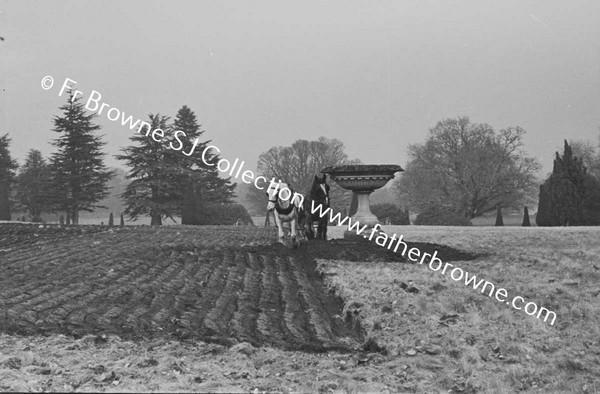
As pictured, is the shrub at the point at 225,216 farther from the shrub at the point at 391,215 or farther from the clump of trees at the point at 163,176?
the shrub at the point at 391,215

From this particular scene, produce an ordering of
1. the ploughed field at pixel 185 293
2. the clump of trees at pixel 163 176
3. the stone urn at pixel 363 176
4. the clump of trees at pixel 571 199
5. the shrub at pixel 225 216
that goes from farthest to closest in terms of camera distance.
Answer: the clump of trees at pixel 163 176, the shrub at pixel 225 216, the clump of trees at pixel 571 199, the stone urn at pixel 363 176, the ploughed field at pixel 185 293

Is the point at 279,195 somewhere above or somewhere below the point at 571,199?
below

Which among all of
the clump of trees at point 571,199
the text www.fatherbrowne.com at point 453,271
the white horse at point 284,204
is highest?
the clump of trees at point 571,199

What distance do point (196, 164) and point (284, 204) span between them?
2677cm

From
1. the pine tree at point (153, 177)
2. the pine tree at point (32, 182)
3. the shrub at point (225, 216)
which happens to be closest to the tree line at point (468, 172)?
the shrub at point (225, 216)

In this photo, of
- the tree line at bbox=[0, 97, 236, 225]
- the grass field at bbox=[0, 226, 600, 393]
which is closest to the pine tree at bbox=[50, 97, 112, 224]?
the tree line at bbox=[0, 97, 236, 225]

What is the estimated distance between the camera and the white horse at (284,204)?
9.64 m

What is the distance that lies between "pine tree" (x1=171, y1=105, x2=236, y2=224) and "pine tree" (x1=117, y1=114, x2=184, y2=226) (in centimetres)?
63

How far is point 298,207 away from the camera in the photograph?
1073 cm

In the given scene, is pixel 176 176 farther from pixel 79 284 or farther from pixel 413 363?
pixel 413 363

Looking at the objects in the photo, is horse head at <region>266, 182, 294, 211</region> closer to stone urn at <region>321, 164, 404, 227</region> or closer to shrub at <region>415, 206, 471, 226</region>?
stone urn at <region>321, 164, 404, 227</region>

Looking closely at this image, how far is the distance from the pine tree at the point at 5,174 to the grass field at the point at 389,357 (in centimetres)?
3373

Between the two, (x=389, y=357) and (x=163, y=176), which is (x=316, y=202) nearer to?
(x=389, y=357)

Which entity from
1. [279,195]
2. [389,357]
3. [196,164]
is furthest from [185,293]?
[196,164]
